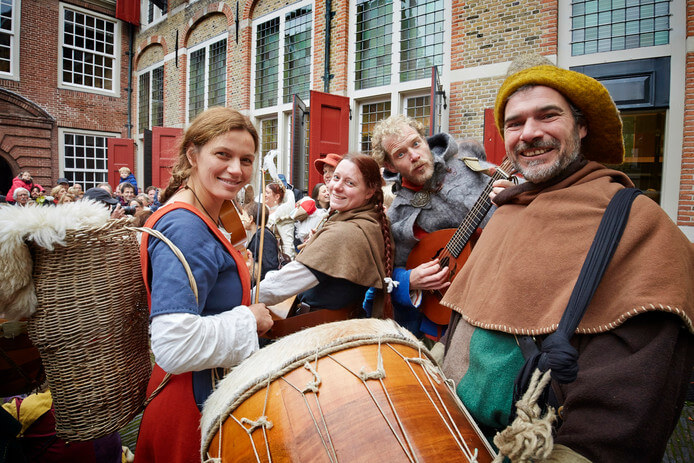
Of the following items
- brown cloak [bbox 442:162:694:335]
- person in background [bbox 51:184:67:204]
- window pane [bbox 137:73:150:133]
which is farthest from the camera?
window pane [bbox 137:73:150:133]

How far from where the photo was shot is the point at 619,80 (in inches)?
213

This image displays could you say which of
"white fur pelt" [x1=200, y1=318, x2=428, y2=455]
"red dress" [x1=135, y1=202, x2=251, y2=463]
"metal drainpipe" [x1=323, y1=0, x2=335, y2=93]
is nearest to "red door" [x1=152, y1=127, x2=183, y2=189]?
"metal drainpipe" [x1=323, y1=0, x2=335, y2=93]

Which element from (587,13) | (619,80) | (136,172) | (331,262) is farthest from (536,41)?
(136,172)

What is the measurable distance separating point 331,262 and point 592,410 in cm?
115

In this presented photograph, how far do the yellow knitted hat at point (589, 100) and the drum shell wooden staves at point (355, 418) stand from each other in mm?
996

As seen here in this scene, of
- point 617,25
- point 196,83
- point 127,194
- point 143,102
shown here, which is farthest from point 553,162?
point 143,102

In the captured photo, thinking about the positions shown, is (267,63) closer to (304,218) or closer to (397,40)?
(397,40)

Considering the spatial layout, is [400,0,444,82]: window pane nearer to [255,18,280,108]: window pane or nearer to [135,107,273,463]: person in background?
[255,18,280,108]: window pane

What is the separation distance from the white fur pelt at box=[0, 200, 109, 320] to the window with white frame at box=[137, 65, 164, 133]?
48.0 ft

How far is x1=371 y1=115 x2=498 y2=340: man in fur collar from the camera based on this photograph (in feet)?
7.03

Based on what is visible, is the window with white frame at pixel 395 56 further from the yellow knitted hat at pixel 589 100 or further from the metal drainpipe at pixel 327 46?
the yellow knitted hat at pixel 589 100

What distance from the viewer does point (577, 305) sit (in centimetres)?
93

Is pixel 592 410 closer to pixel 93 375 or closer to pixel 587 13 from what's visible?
pixel 93 375

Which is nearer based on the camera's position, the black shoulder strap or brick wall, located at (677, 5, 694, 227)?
the black shoulder strap
